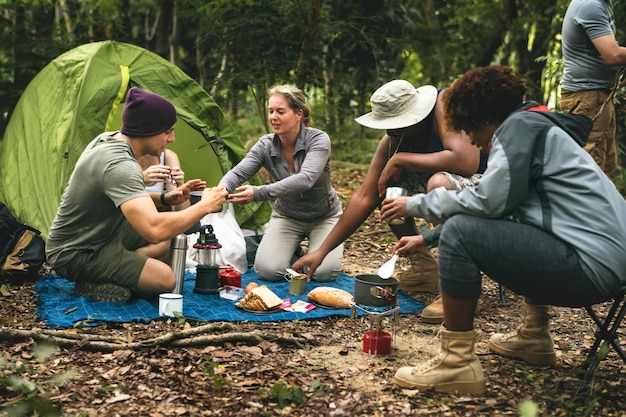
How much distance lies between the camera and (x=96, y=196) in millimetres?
3764

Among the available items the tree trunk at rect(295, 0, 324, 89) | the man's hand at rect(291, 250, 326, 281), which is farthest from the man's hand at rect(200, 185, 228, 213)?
the tree trunk at rect(295, 0, 324, 89)

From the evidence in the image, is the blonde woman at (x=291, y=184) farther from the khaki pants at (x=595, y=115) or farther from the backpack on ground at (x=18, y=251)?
the khaki pants at (x=595, y=115)

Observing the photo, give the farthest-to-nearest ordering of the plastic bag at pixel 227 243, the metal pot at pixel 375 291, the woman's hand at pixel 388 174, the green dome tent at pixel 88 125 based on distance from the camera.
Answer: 1. the green dome tent at pixel 88 125
2. the plastic bag at pixel 227 243
3. the woman's hand at pixel 388 174
4. the metal pot at pixel 375 291

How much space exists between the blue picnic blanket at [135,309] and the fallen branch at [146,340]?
316 millimetres

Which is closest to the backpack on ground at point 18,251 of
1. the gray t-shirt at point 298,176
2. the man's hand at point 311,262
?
the gray t-shirt at point 298,176

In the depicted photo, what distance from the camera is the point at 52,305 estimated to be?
3885 millimetres

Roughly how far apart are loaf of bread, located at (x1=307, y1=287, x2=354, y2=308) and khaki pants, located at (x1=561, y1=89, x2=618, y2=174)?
1879 mm

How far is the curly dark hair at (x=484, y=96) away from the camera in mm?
2703

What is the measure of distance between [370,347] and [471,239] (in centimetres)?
95

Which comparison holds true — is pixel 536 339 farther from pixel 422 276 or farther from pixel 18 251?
pixel 18 251

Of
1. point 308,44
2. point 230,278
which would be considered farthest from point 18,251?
point 308,44

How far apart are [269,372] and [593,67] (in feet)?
9.59

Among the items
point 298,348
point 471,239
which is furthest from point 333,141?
point 471,239

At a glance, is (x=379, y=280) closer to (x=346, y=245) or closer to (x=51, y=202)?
(x=346, y=245)
